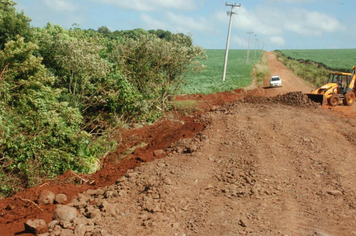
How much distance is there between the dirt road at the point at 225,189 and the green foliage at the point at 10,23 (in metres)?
5.62

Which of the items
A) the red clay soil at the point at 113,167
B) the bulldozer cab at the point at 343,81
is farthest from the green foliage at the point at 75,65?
the bulldozer cab at the point at 343,81

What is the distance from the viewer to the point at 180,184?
350 inches

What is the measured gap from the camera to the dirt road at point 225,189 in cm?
705

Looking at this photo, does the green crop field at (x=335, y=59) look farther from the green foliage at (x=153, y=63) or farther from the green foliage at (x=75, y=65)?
the green foliage at (x=75, y=65)

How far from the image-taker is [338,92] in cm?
2439

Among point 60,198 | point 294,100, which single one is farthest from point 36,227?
point 294,100

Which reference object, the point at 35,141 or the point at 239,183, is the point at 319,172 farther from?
the point at 35,141

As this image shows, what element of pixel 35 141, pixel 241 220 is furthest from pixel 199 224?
pixel 35 141

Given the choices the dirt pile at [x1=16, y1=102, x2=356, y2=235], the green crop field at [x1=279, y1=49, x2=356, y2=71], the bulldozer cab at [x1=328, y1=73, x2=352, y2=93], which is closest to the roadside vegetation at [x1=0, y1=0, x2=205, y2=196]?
the dirt pile at [x1=16, y1=102, x2=356, y2=235]

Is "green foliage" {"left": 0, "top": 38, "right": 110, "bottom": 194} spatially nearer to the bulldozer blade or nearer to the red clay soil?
the red clay soil

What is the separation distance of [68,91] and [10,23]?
11.2 feet

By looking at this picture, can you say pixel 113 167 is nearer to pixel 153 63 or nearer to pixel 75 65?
pixel 75 65

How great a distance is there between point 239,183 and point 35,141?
565cm

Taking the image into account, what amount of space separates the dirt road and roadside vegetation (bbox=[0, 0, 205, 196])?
89 cm
